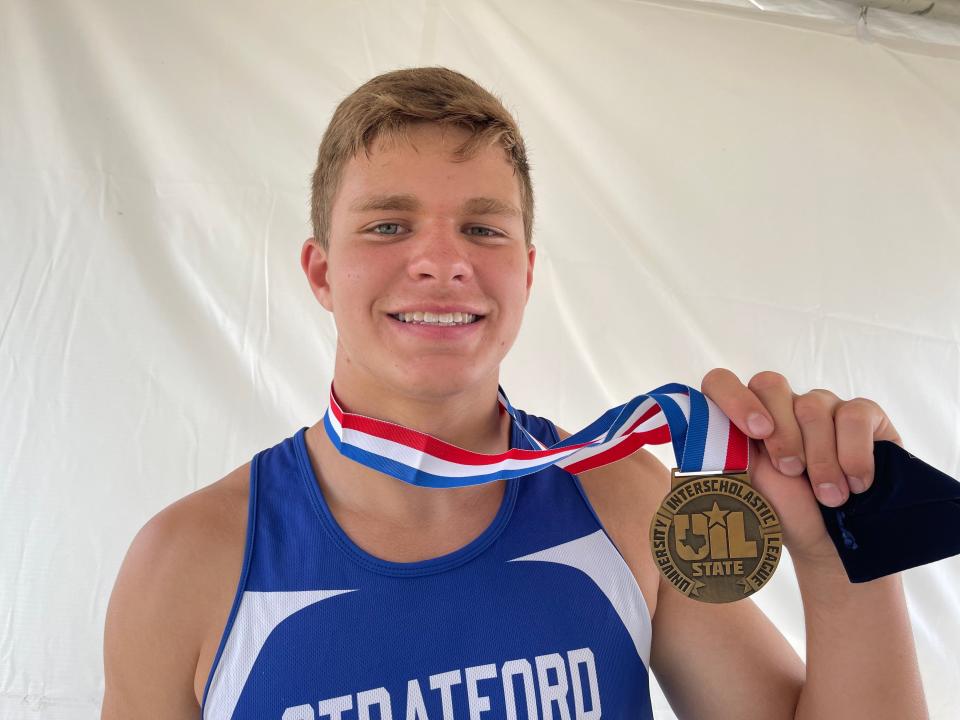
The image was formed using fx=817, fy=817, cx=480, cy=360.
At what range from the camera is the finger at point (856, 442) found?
923mm

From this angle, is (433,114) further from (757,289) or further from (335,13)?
(757,289)

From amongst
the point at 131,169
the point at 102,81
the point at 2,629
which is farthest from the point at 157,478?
the point at 102,81

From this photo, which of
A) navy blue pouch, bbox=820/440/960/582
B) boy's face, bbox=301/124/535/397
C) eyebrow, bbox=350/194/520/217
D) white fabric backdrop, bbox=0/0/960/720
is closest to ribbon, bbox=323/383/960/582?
navy blue pouch, bbox=820/440/960/582

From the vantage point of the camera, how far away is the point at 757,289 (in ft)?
7.64

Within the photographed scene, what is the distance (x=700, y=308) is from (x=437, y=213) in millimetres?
1299

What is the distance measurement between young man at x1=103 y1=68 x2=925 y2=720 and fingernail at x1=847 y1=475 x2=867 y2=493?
157 millimetres

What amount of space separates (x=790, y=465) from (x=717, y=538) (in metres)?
0.12

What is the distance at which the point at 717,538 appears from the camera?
97 cm

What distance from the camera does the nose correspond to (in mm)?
1173

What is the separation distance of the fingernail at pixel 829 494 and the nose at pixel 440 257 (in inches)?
21.8

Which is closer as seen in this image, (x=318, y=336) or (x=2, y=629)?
(x=2, y=629)

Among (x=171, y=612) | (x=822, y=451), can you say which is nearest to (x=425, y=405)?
(x=171, y=612)

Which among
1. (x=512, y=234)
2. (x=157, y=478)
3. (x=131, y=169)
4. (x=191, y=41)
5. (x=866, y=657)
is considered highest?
(x=191, y=41)

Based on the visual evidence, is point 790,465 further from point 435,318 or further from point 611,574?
point 435,318
